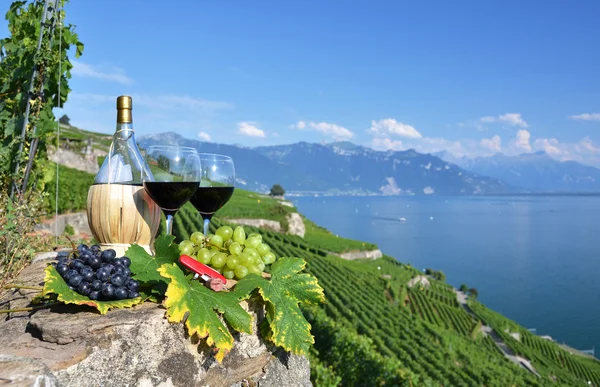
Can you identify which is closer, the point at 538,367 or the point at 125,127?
the point at 125,127

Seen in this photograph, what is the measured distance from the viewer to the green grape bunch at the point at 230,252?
1.88m

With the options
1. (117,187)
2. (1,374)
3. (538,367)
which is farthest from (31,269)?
(538,367)

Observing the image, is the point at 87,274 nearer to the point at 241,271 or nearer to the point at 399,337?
the point at 241,271

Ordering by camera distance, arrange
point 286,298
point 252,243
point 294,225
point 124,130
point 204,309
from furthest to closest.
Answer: point 294,225
point 124,130
point 252,243
point 286,298
point 204,309

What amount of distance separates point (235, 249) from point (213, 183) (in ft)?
1.39

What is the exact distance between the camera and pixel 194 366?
1.49 meters

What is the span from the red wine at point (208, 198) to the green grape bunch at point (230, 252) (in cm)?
19

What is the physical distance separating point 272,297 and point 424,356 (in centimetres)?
2010

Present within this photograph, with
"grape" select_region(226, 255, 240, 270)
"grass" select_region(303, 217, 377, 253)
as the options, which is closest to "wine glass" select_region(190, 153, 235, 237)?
"grape" select_region(226, 255, 240, 270)

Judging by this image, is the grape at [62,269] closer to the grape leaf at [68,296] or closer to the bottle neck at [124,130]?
the grape leaf at [68,296]

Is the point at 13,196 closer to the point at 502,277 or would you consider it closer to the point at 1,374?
the point at 1,374

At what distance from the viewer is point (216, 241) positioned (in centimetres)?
199

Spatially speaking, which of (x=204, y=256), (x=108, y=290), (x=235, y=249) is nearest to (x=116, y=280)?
(x=108, y=290)

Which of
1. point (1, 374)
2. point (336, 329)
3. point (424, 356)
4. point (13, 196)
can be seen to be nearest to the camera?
point (1, 374)
